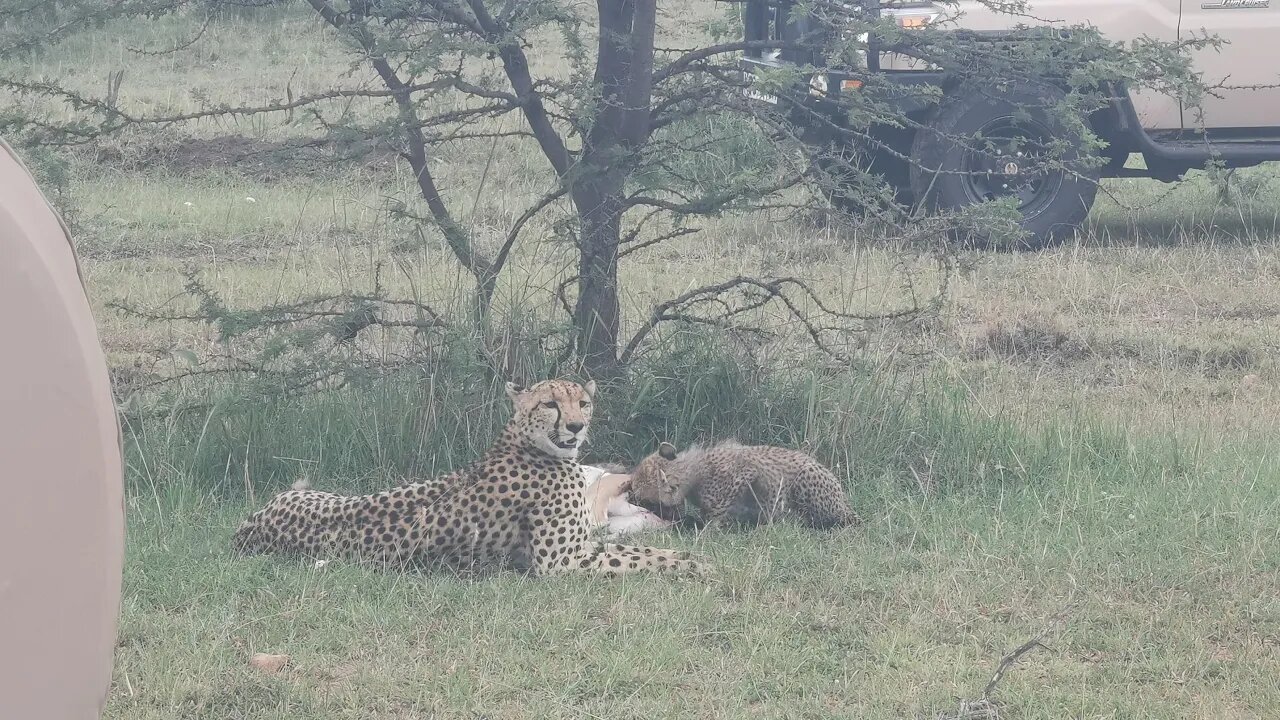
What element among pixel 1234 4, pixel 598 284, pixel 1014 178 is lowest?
pixel 598 284

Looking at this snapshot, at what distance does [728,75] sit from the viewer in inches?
230

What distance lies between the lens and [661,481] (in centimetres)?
522

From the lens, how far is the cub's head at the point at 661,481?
5.20m

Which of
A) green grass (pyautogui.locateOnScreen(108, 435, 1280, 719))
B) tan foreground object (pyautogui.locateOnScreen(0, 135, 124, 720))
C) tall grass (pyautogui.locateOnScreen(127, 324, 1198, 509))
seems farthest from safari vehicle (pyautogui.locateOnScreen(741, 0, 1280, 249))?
tan foreground object (pyautogui.locateOnScreen(0, 135, 124, 720))

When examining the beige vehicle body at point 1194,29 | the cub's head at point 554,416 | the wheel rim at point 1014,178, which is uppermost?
the beige vehicle body at point 1194,29

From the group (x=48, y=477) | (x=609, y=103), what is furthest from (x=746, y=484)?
(x=48, y=477)

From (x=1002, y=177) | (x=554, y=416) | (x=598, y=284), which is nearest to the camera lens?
(x=554, y=416)

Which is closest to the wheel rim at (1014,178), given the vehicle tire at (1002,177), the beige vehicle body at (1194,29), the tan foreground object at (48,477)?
the vehicle tire at (1002,177)

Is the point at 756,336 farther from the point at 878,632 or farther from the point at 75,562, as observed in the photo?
the point at 75,562

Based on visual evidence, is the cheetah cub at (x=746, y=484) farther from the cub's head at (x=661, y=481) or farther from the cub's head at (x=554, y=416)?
the cub's head at (x=554, y=416)

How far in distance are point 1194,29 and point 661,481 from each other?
554 cm

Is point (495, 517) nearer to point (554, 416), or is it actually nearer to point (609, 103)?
point (554, 416)

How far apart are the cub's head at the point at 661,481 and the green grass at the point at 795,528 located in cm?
18

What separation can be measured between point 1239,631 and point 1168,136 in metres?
5.86
